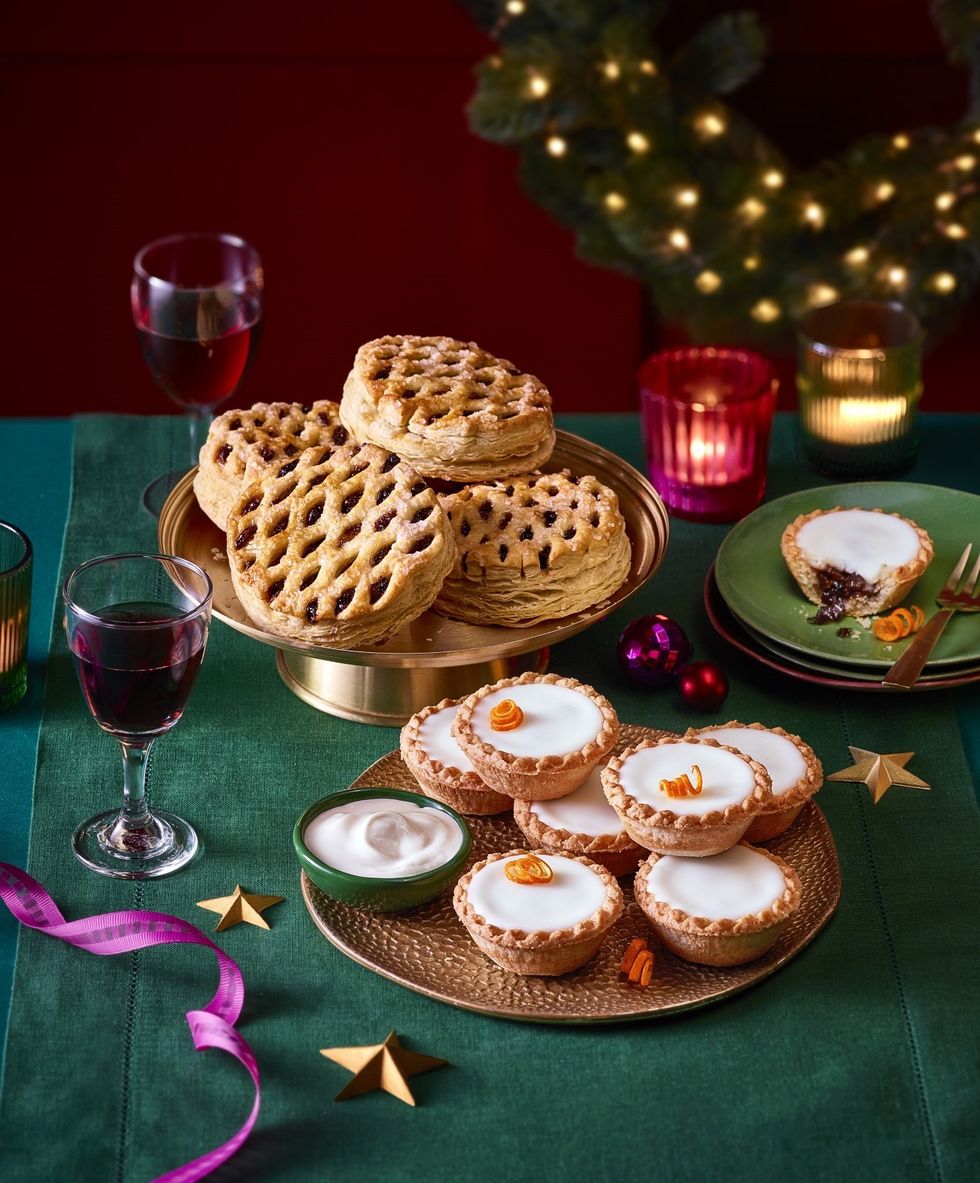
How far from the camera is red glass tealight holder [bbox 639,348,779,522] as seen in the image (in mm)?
1973

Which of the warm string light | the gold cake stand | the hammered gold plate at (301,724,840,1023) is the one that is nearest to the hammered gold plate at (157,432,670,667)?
the gold cake stand

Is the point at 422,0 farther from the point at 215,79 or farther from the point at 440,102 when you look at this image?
the point at 215,79

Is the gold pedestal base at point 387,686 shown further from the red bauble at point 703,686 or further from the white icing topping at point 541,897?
the white icing topping at point 541,897

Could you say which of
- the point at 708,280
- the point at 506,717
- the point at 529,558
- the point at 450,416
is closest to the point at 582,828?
the point at 506,717

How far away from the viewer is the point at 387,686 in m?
1.66

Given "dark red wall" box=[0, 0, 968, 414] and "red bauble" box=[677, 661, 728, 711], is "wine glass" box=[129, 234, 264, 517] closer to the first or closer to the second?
"red bauble" box=[677, 661, 728, 711]

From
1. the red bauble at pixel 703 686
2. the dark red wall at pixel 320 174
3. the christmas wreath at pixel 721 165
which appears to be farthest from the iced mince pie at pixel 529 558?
the dark red wall at pixel 320 174

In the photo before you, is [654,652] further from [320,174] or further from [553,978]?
[320,174]

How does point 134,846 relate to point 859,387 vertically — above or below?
below

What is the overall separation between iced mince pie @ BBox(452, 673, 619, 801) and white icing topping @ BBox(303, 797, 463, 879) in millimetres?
71

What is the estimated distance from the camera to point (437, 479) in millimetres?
1792

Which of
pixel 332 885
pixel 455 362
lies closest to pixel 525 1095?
pixel 332 885

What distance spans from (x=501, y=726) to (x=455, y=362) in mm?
609

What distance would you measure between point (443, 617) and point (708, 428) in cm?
51
